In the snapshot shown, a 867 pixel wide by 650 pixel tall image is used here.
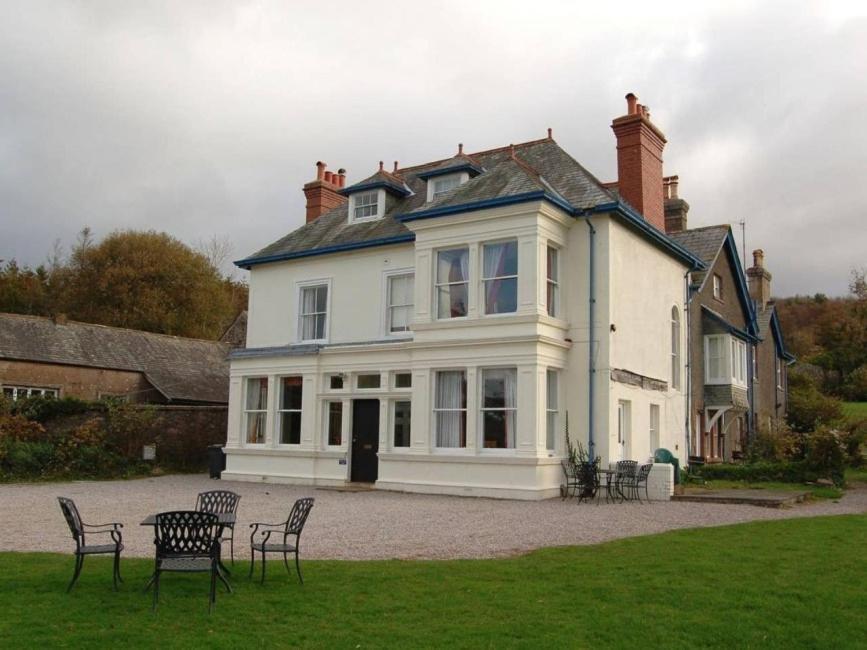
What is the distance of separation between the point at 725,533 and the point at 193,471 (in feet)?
60.2

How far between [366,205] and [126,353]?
1675 centimetres

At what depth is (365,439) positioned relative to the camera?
838 inches

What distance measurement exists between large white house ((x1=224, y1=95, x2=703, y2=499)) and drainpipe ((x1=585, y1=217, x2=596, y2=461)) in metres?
0.03

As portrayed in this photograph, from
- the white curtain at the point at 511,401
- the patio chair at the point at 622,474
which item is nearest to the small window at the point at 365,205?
the white curtain at the point at 511,401

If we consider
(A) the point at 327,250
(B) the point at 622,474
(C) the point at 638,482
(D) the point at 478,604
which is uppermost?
(A) the point at 327,250

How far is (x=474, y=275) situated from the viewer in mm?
18859

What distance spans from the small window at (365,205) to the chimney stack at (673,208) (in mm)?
10357

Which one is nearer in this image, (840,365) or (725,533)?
(725,533)

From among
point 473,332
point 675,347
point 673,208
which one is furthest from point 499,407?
point 673,208

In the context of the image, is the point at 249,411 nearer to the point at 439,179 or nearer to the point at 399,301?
the point at 399,301

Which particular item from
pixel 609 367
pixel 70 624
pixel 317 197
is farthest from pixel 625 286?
pixel 70 624

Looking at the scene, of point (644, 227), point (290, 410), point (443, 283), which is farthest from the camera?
point (290, 410)

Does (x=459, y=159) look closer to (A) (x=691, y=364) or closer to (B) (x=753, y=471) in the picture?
(A) (x=691, y=364)

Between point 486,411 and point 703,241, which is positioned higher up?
point 703,241
